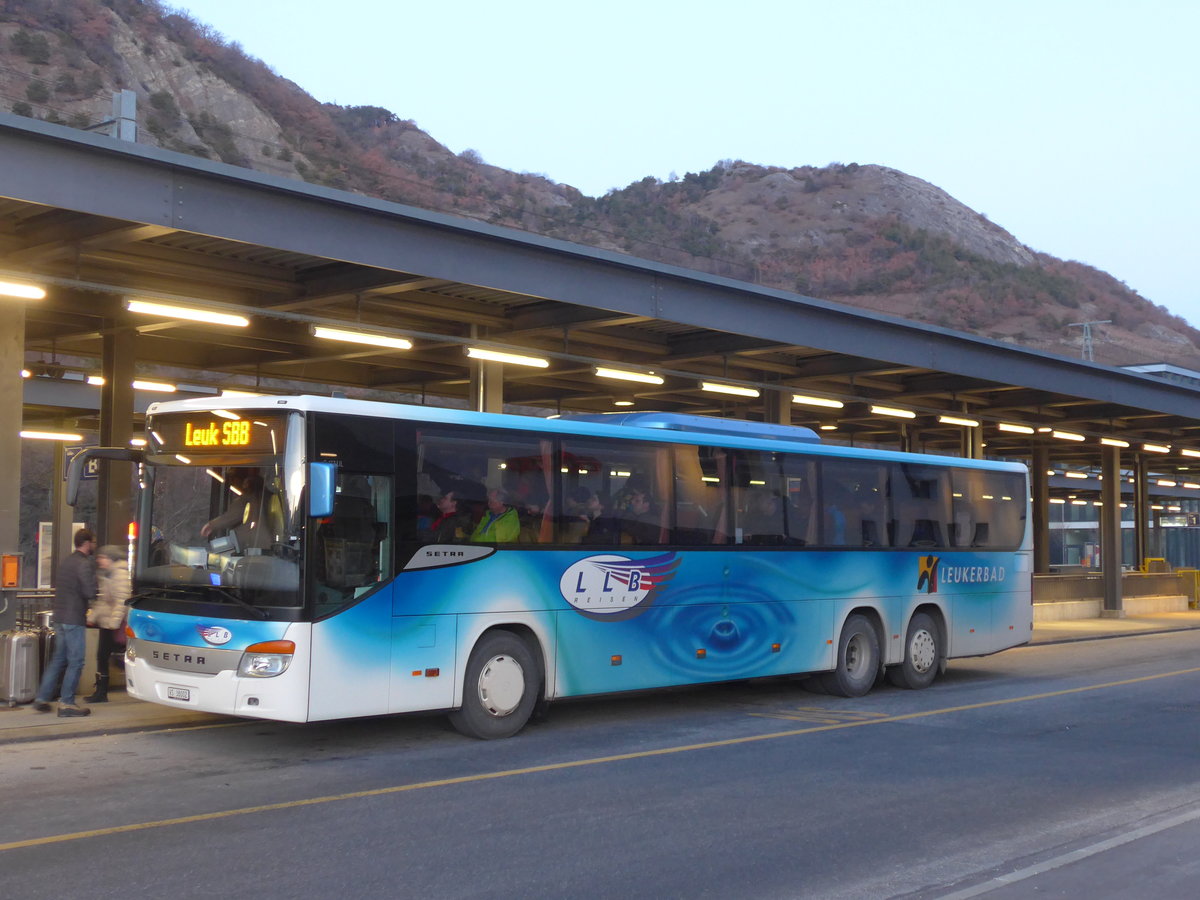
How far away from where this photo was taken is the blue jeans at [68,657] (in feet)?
40.7

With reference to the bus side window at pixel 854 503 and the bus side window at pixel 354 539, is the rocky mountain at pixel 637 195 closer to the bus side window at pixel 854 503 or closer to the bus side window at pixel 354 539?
the bus side window at pixel 854 503

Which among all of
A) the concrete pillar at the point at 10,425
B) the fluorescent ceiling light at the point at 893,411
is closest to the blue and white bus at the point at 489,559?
the concrete pillar at the point at 10,425

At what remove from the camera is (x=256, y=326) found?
19.4 metres

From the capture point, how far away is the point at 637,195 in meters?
116

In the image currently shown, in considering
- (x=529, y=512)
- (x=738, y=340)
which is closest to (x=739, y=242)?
(x=738, y=340)

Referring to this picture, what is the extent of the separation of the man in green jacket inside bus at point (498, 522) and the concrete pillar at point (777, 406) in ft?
42.5

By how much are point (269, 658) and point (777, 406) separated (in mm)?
15983

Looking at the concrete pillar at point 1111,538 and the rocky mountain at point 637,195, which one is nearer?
the rocky mountain at point 637,195

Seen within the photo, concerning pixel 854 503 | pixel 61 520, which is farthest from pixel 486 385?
pixel 61 520

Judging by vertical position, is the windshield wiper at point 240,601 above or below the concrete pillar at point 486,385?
below

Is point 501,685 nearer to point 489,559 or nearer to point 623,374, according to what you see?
point 489,559

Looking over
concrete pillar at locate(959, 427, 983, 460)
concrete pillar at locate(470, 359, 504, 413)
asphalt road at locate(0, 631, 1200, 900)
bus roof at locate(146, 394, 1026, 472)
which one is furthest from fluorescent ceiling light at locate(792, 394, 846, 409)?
asphalt road at locate(0, 631, 1200, 900)

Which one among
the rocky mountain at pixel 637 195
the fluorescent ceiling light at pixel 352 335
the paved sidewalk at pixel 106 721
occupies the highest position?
the rocky mountain at pixel 637 195

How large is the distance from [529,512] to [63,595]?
4.80m
